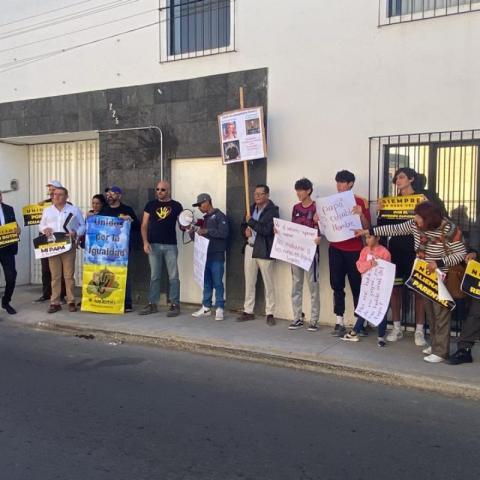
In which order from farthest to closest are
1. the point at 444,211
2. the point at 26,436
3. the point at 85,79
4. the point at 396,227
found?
the point at 85,79 → the point at 444,211 → the point at 396,227 → the point at 26,436

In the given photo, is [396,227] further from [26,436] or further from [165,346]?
[26,436]

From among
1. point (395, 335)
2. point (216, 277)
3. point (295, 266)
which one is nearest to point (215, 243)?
point (216, 277)

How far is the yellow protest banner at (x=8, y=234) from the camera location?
8.88m

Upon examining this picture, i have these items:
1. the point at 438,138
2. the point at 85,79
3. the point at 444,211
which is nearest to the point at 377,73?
the point at 438,138

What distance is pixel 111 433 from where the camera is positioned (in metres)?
4.41

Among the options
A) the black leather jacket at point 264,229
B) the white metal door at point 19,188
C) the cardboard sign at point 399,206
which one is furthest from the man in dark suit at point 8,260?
the cardboard sign at point 399,206

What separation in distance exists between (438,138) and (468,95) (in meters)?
0.59

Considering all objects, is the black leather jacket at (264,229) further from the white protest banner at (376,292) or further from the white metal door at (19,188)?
the white metal door at (19,188)

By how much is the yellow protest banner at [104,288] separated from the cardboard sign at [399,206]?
13.2 feet

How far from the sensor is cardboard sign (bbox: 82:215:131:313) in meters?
8.73

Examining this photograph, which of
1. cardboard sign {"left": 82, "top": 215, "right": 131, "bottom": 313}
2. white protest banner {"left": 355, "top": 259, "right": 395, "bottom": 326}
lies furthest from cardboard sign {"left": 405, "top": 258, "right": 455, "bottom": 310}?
cardboard sign {"left": 82, "top": 215, "right": 131, "bottom": 313}

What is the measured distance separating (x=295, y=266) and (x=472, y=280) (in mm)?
2420

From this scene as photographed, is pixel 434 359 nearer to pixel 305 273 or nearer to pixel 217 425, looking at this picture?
pixel 305 273

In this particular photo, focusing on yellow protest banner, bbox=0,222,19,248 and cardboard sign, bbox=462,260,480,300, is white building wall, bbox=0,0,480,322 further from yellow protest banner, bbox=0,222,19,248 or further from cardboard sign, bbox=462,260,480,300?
yellow protest banner, bbox=0,222,19,248
